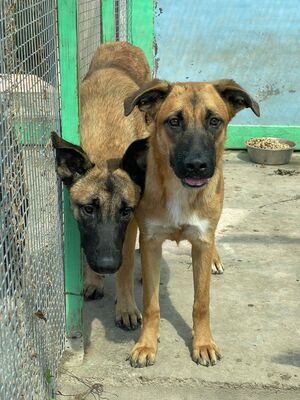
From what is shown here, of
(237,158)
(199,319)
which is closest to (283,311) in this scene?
(199,319)

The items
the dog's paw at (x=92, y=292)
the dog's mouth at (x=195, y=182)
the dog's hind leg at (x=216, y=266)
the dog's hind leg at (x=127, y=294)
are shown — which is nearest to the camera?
the dog's mouth at (x=195, y=182)

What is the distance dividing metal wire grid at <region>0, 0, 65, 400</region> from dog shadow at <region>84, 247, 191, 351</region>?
0.46m

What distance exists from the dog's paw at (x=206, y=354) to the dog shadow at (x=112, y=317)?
182mm

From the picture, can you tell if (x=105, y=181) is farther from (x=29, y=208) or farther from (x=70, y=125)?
(x=29, y=208)

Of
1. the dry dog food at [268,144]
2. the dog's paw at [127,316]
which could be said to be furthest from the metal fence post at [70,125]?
the dry dog food at [268,144]

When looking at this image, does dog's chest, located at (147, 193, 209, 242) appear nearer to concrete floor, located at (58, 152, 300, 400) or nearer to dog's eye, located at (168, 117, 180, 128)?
dog's eye, located at (168, 117, 180, 128)

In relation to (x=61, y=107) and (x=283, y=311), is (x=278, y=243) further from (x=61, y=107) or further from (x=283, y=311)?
(x=61, y=107)

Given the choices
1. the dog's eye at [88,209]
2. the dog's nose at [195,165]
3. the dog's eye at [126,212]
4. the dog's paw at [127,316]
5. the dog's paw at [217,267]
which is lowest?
the dog's paw at [217,267]

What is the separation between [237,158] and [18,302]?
19.6 feet

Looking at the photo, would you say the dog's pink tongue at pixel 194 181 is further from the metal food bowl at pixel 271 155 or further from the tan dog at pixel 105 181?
the metal food bowl at pixel 271 155

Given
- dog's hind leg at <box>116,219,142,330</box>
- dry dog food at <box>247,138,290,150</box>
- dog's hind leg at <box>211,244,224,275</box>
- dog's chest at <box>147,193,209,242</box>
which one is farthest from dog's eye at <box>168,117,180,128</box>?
dry dog food at <box>247,138,290,150</box>

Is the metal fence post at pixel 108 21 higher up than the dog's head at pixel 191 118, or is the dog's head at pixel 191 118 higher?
the dog's head at pixel 191 118

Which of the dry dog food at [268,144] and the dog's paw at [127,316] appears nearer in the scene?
the dog's paw at [127,316]

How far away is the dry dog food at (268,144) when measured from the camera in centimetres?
800
